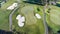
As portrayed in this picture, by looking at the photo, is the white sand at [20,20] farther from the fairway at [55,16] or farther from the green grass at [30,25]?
the fairway at [55,16]

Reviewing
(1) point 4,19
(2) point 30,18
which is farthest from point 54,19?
(1) point 4,19

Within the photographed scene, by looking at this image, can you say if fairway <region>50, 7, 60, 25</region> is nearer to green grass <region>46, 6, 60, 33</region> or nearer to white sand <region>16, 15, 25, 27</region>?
A: green grass <region>46, 6, 60, 33</region>

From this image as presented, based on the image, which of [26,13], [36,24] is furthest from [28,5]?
[36,24]

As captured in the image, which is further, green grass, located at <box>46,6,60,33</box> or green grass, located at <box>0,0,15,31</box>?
green grass, located at <box>0,0,15,31</box>

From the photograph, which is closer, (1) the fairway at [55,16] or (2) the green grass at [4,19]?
(1) the fairway at [55,16]

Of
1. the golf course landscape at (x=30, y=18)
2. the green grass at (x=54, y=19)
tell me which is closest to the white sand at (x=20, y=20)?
the golf course landscape at (x=30, y=18)

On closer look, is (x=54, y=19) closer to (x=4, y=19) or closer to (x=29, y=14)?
(x=29, y=14)

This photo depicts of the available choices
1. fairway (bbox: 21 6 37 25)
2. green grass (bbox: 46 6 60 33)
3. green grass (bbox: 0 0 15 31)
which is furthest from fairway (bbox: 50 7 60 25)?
green grass (bbox: 0 0 15 31)

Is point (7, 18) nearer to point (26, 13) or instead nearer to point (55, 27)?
point (26, 13)
